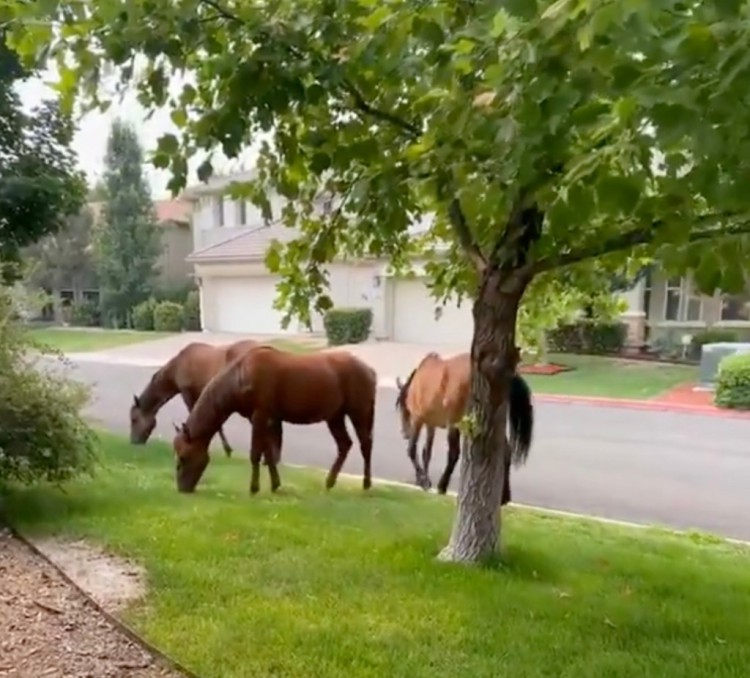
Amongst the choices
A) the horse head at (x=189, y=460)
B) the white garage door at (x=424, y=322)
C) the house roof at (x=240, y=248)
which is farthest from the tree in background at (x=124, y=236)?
the horse head at (x=189, y=460)

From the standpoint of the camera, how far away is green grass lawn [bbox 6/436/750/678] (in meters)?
2.68

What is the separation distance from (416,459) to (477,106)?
15.1ft

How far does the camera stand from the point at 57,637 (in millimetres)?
2869

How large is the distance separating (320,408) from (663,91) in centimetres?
444

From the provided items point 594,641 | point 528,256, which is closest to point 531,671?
point 594,641

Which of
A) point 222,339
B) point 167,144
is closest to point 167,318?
point 222,339

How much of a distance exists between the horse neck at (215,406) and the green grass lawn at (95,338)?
239 centimetres

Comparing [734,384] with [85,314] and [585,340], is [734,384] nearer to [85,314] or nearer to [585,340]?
[585,340]

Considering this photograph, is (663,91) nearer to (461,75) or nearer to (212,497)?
(461,75)

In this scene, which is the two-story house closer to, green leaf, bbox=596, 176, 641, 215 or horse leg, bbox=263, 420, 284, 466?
horse leg, bbox=263, 420, 284, 466

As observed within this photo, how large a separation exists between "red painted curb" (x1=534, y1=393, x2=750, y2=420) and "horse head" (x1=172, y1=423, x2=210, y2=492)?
5.46 m

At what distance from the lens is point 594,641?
283 centimetres

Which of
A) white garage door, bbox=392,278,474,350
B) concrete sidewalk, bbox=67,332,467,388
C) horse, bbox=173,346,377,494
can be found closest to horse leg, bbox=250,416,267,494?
horse, bbox=173,346,377,494

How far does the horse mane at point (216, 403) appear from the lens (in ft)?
16.9
